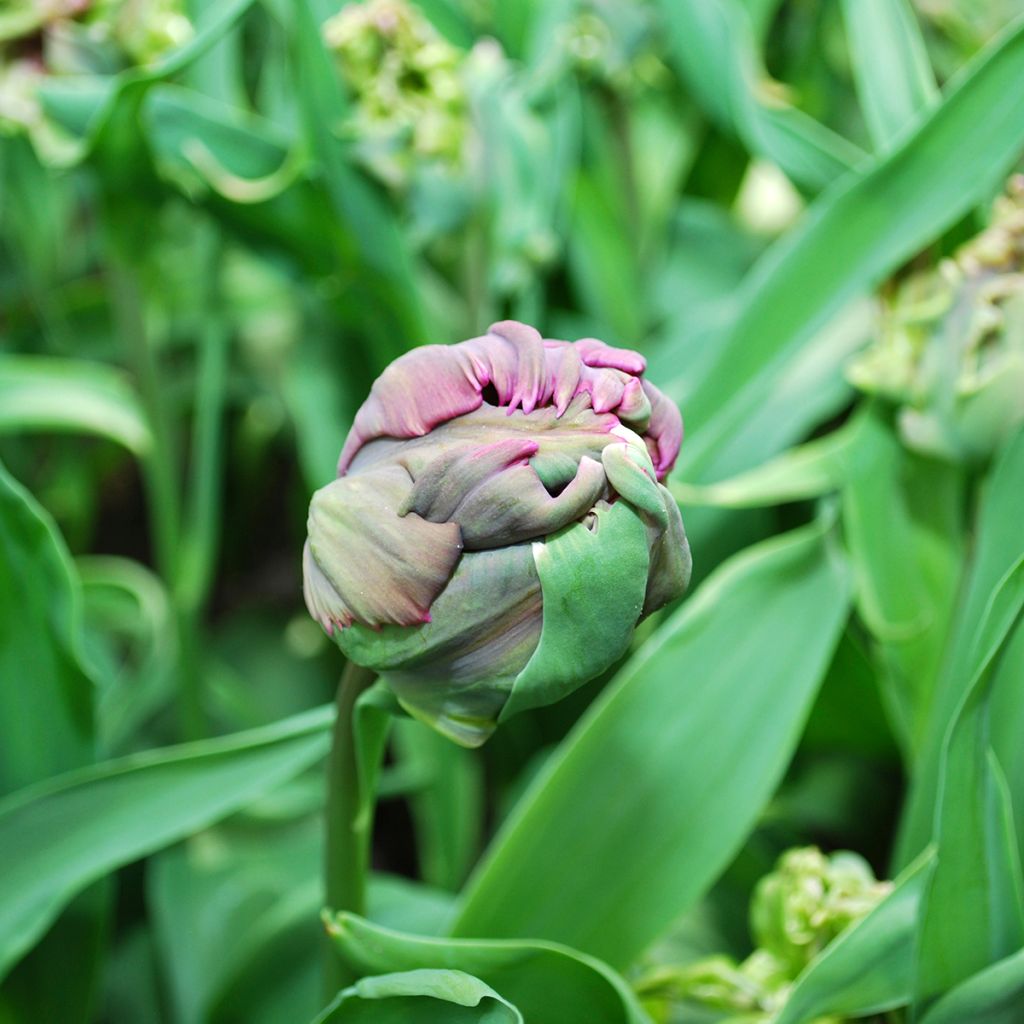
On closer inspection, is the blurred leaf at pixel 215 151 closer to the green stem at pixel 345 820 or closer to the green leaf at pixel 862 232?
the green leaf at pixel 862 232

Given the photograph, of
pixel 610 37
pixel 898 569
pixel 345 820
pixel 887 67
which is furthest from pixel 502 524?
pixel 610 37

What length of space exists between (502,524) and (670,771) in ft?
0.75

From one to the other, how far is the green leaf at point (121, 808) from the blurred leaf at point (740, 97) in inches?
15.8

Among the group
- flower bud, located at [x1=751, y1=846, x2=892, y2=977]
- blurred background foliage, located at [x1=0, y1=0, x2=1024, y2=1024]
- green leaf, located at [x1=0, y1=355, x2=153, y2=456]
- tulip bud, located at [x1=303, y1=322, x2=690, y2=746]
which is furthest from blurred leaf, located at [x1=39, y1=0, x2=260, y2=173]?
flower bud, located at [x1=751, y1=846, x2=892, y2=977]

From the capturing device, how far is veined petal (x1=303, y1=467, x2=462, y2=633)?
31 cm

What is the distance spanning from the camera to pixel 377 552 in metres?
0.32

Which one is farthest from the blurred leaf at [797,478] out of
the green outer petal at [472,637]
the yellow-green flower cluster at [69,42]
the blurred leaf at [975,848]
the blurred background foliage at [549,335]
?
the yellow-green flower cluster at [69,42]

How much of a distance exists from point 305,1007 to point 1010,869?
0.33 meters

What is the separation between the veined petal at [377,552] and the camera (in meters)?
0.31

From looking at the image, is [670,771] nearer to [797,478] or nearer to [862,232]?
[797,478]

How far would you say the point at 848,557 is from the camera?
1.94ft

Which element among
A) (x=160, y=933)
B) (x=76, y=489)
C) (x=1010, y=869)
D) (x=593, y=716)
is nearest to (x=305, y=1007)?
(x=160, y=933)

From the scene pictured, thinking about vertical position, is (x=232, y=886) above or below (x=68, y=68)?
below

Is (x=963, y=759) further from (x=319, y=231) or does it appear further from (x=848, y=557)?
(x=319, y=231)
